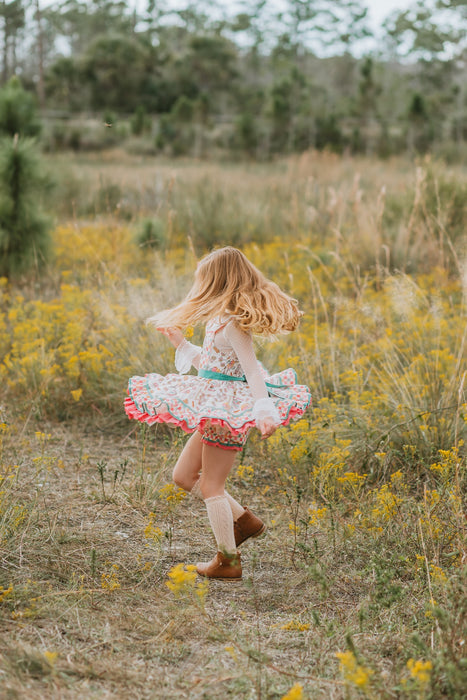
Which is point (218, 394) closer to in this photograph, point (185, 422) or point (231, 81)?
point (185, 422)

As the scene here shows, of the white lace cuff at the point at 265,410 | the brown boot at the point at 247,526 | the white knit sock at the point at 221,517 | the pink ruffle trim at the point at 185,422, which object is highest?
the white lace cuff at the point at 265,410

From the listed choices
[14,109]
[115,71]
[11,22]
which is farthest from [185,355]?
[11,22]

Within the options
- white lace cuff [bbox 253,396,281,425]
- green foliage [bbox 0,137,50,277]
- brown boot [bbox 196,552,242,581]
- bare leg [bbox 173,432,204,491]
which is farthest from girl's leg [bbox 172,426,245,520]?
green foliage [bbox 0,137,50,277]

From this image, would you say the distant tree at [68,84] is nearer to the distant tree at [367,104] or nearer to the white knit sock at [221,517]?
the distant tree at [367,104]

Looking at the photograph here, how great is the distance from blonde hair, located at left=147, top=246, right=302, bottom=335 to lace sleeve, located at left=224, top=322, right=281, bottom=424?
1.7 inches

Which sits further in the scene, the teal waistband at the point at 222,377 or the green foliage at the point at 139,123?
the green foliage at the point at 139,123

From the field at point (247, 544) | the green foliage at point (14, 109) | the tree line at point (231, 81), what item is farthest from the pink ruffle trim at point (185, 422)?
the tree line at point (231, 81)

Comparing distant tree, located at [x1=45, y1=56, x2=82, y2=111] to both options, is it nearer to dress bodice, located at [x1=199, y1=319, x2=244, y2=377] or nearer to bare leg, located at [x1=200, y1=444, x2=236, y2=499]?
dress bodice, located at [x1=199, y1=319, x2=244, y2=377]

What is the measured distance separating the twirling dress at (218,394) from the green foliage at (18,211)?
464 cm

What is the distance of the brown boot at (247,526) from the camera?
2760mm

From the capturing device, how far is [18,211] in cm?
695

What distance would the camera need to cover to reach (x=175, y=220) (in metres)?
8.67

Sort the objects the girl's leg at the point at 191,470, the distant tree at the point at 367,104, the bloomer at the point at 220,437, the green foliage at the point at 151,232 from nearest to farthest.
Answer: the bloomer at the point at 220,437
the girl's leg at the point at 191,470
the green foliage at the point at 151,232
the distant tree at the point at 367,104

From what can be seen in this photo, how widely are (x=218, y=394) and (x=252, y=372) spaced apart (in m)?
0.16
